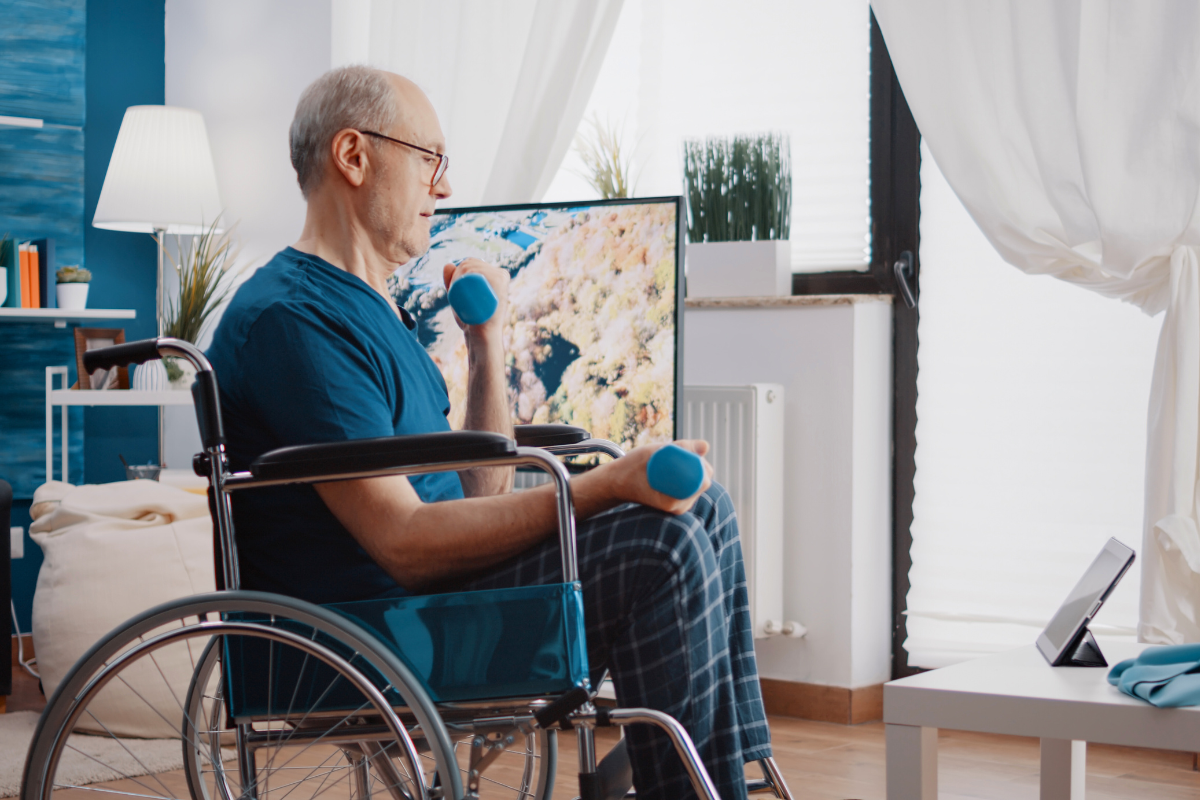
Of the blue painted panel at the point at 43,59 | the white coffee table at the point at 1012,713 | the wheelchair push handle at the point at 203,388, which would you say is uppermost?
the blue painted panel at the point at 43,59

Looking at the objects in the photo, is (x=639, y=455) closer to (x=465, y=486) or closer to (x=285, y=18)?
(x=465, y=486)

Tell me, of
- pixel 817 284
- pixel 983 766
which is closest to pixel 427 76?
pixel 817 284

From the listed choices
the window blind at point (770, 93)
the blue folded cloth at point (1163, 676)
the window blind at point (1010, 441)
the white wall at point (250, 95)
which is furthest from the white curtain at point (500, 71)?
the blue folded cloth at point (1163, 676)

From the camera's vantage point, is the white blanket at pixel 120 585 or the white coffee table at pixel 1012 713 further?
the white blanket at pixel 120 585

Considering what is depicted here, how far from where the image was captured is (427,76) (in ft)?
11.1

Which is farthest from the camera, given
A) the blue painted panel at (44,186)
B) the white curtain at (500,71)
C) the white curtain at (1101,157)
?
the blue painted panel at (44,186)

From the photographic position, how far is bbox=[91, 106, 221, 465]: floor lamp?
3.66 meters

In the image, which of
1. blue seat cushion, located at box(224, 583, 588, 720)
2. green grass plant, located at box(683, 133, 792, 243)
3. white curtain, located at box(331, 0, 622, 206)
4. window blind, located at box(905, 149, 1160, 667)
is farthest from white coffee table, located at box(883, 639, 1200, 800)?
white curtain, located at box(331, 0, 622, 206)

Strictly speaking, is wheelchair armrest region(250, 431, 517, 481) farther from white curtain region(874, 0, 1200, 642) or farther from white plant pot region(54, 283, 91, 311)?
white plant pot region(54, 283, 91, 311)

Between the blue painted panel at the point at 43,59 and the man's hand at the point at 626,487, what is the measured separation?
10.8 ft

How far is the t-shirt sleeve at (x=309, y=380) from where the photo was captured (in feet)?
4.28

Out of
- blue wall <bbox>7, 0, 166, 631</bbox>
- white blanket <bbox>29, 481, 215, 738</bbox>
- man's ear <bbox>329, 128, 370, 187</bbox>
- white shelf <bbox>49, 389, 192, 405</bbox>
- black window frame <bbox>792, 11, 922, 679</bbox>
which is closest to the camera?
man's ear <bbox>329, 128, 370, 187</bbox>

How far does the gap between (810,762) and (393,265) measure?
1.48m

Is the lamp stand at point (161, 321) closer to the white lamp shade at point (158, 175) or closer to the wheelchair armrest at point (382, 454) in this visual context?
the white lamp shade at point (158, 175)
